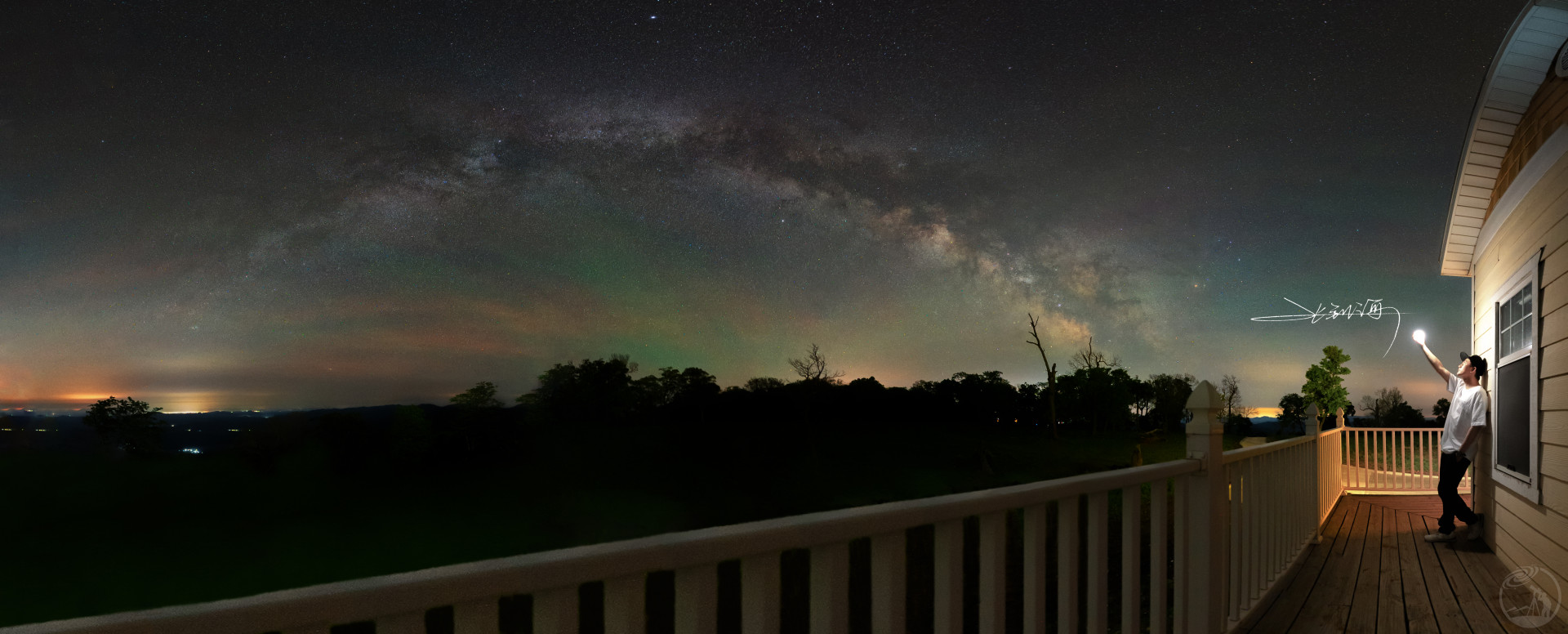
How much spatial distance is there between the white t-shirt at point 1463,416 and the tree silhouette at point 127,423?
54.6 m

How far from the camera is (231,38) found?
3359 centimetres

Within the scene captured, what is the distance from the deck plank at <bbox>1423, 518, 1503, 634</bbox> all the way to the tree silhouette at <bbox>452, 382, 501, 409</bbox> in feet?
155

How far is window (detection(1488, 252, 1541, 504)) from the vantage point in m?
4.84

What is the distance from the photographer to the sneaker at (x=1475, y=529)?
655 centimetres

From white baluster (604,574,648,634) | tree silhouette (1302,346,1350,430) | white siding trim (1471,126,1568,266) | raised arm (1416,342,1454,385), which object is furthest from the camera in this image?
tree silhouette (1302,346,1350,430)

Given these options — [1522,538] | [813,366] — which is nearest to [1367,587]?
[1522,538]

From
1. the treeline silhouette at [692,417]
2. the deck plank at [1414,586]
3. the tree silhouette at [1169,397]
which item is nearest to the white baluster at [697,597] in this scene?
the deck plank at [1414,586]

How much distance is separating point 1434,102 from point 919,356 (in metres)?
40.2

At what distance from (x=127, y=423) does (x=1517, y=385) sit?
5589 centimetres

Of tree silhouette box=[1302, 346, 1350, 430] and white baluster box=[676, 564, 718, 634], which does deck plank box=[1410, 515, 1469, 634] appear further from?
tree silhouette box=[1302, 346, 1350, 430]

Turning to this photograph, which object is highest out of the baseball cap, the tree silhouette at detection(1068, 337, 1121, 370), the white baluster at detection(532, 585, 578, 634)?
the baseball cap

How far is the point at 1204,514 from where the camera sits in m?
3.22

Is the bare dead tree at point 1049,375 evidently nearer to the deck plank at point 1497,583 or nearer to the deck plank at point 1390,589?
the deck plank at point 1390,589

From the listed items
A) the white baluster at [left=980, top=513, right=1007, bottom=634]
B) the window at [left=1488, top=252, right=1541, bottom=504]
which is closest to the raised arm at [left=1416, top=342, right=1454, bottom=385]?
the window at [left=1488, top=252, right=1541, bottom=504]
